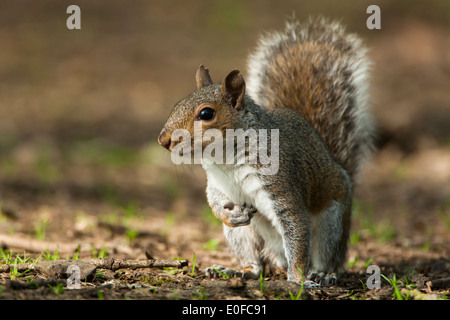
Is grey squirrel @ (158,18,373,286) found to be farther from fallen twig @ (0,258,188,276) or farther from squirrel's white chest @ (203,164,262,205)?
fallen twig @ (0,258,188,276)

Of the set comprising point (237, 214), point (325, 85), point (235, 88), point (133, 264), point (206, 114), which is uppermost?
point (325, 85)

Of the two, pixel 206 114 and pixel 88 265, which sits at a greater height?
pixel 206 114

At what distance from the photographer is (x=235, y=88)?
2.86 meters

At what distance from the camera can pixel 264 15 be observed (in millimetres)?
12375

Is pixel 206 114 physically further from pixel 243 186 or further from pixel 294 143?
pixel 294 143

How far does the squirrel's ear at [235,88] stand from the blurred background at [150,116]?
446mm

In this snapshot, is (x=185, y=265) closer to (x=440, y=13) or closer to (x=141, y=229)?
(x=141, y=229)

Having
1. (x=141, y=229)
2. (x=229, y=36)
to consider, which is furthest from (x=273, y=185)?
(x=229, y=36)

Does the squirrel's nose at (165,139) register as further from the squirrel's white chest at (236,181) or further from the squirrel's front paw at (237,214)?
the squirrel's front paw at (237,214)

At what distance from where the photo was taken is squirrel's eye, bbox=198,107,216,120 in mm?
2731

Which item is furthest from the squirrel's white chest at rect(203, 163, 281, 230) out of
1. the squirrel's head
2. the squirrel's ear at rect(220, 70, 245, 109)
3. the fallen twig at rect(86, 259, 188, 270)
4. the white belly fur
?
the fallen twig at rect(86, 259, 188, 270)

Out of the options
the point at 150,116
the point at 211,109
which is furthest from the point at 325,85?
the point at 150,116

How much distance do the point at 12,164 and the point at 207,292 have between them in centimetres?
443

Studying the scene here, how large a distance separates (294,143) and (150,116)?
239 inches
